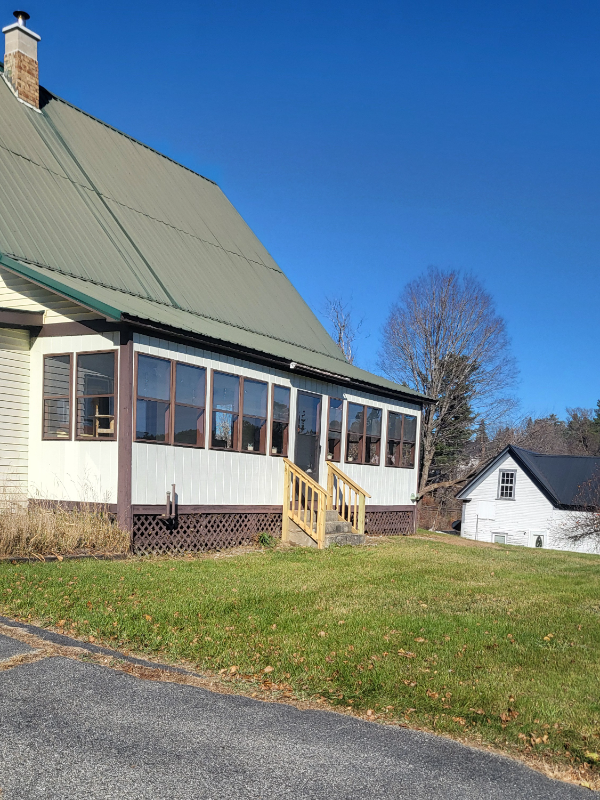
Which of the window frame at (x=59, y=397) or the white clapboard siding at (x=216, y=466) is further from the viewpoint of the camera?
the window frame at (x=59, y=397)

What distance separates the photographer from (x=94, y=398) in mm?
13422

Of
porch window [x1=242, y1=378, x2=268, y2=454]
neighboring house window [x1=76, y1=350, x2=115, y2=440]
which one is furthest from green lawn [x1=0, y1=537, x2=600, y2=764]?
porch window [x1=242, y1=378, x2=268, y2=454]

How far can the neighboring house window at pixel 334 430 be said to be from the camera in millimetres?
18578

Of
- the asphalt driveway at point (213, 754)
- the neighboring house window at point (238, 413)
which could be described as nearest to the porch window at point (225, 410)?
the neighboring house window at point (238, 413)

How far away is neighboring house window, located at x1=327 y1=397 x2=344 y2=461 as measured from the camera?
731 inches

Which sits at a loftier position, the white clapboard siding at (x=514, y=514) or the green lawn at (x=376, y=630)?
the green lawn at (x=376, y=630)

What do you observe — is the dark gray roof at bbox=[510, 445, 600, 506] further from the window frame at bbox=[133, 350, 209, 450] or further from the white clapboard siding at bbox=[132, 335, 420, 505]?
the window frame at bbox=[133, 350, 209, 450]

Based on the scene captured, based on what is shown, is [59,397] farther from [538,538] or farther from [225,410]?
[538,538]

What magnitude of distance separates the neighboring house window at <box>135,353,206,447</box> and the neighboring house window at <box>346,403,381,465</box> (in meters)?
5.85

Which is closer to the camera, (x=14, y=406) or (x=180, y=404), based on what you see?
(x=14, y=406)

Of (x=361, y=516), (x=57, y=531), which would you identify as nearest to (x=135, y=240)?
(x=57, y=531)

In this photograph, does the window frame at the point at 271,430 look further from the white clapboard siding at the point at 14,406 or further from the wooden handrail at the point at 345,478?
the white clapboard siding at the point at 14,406

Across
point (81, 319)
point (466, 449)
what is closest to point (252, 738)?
point (81, 319)

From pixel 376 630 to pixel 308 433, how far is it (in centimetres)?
1027
